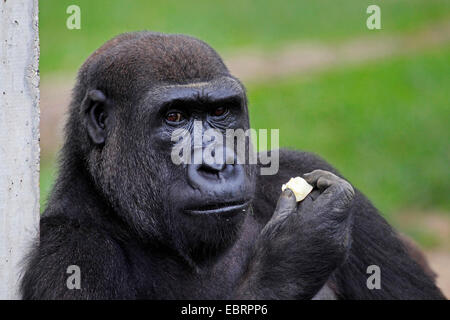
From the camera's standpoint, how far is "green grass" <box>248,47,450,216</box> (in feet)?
40.2

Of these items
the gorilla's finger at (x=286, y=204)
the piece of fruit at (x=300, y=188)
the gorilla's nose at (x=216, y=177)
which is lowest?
the gorilla's finger at (x=286, y=204)

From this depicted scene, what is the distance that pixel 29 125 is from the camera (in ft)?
15.0

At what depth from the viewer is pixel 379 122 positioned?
1416 cm

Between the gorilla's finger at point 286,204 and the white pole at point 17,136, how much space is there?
1.41 metres

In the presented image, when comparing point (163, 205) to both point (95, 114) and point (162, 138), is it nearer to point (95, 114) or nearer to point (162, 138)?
point (162, 138)

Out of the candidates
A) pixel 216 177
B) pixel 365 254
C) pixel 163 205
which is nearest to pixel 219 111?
pixel 216 177

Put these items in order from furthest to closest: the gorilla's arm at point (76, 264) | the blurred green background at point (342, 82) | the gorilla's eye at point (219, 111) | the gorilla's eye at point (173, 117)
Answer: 1. the blurred green background at point (342, 82)
2. the gorilla's eye at point (219, 111)
3. the gorilla's eye at point (173, 117)
4. the gorilla's arm at point (76, 264)

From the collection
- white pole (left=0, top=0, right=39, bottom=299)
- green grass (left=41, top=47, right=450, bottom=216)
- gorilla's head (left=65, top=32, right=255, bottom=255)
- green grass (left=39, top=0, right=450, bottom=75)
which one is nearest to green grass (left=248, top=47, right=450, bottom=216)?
green grass (left=41, top=47, right=450, bottom=216)

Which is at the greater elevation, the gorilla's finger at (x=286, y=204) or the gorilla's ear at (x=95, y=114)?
the gorilla's ear at (x=95, y=114)

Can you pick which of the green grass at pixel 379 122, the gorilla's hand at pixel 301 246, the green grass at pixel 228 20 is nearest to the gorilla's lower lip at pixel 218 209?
the gorilla's hand at pixel 301 246

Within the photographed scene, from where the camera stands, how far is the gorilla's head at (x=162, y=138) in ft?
15.0

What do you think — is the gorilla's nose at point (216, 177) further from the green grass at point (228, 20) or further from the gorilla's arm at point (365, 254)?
the green grass at point (228, 20)

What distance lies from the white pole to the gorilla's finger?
141 centimetres

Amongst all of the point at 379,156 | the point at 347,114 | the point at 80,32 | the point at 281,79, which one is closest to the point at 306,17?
the point at 281,79
